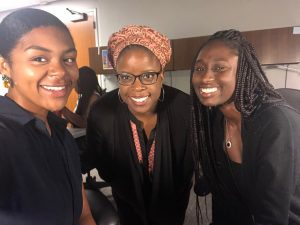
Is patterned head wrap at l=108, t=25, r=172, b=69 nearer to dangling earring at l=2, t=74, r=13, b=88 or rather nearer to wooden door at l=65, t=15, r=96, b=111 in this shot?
dangling earring at l=2, t=74, r=13, b=88

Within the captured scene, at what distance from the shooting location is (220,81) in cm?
112

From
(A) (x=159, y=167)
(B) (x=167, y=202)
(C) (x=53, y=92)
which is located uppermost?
(C) (x=53, y=92)

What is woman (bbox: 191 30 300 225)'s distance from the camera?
2.94 feet

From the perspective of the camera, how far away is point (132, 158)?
1.32m

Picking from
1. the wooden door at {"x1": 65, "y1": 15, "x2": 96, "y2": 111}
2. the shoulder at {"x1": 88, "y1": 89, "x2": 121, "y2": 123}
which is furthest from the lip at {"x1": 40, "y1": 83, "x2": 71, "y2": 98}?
the wooden door at {"x1": 65, "y1": 15, "x2": 96, "y2": 111}

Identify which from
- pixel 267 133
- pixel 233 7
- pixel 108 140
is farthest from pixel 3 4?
pixel 267 133

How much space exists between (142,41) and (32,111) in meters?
0.60

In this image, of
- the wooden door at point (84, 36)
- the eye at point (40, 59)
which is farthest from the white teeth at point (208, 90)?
the wooden door at point (84, 36)

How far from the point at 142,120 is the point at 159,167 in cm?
27

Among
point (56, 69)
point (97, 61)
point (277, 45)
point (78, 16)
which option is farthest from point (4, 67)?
point (78, 16)

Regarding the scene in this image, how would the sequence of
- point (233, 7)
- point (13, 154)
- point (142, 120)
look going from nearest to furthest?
point (13, 154) → point (142, 120) → point (233, 7)

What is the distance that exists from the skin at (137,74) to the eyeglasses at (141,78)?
14 millimetres

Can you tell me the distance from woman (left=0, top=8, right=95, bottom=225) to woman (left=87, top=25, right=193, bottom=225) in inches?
18.9

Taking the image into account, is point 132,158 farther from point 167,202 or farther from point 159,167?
point 167,202
